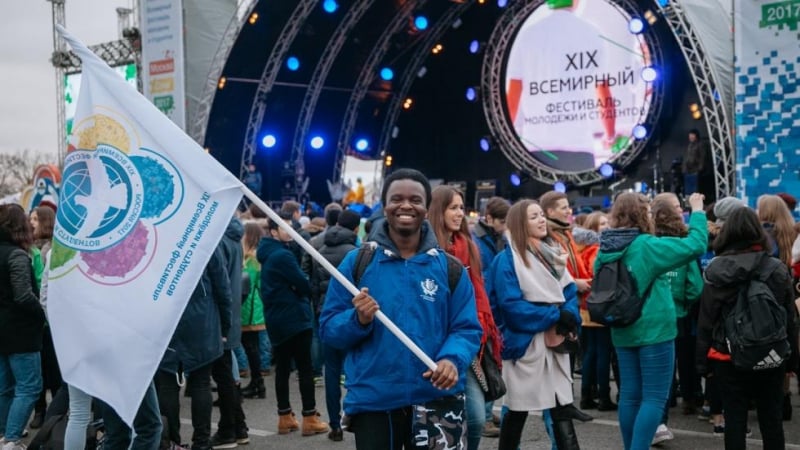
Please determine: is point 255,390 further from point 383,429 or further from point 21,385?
point 383,429

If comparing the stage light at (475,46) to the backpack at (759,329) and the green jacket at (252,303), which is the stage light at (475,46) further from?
the backpack at (759,329)

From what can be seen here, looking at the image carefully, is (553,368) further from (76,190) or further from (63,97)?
(63,97)

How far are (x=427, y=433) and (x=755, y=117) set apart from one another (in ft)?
38.5

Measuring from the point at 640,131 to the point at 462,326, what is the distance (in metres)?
16.5

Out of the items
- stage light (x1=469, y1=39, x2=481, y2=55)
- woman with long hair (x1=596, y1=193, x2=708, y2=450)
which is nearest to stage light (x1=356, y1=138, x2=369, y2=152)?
stage light (x1=469, y1=39, x2=481, y2=55)

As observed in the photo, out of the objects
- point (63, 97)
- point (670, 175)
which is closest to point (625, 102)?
point (670, 175)

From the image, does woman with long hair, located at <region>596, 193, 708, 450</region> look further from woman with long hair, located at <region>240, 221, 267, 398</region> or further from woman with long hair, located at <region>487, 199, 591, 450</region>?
woman with long hair, located at <region>240, 221, 267, 398</region>

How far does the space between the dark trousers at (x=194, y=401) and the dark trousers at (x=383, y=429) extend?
114 inches

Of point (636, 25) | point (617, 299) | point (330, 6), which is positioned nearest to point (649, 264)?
point (617, 299)

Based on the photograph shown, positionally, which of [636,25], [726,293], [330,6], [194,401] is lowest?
[194,401]

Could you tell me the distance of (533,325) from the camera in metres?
5.88

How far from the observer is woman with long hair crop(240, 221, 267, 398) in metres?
9.99

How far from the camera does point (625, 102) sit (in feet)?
66.6

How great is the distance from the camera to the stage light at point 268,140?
76.1ft
